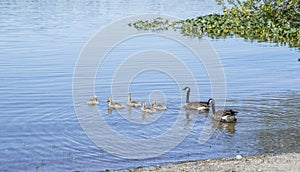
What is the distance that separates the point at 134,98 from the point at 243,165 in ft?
25.0

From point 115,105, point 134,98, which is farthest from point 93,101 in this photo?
point 134,98

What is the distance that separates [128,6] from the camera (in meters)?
53.9

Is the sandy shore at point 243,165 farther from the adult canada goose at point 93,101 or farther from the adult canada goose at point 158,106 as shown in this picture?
the adult canada goose at point 93,101

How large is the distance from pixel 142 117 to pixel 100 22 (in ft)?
83.0

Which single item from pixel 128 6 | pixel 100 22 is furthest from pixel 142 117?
pixel 128 6

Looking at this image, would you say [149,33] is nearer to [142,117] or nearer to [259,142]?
[142,117]

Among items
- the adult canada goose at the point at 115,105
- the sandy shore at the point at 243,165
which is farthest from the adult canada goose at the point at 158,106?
the sandy shore at the point at 243,165

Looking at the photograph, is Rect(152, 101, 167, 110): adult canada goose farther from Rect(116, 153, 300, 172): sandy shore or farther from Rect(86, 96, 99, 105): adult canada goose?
Rect(116, 153, 300, 172): sandy shore

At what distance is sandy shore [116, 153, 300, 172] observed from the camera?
10.6 metres

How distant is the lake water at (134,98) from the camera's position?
1288 centimetres

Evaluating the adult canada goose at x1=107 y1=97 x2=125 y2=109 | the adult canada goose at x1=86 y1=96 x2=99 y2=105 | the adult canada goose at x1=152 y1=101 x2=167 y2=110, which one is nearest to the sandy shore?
the adult canada goose at x1=152 y1=101 x2=167 y2=110

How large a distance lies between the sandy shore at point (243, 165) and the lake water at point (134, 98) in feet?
3.35

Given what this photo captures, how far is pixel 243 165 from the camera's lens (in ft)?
35.7

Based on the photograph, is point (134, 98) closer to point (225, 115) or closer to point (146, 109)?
point (146, 109)
